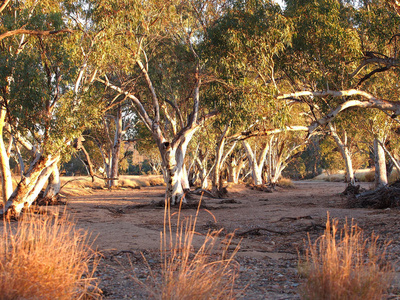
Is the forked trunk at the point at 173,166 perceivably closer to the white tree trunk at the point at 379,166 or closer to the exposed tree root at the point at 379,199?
the exposed tree root at the point at 379,199

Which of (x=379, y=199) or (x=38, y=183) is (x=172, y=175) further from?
(x=379, y=199)

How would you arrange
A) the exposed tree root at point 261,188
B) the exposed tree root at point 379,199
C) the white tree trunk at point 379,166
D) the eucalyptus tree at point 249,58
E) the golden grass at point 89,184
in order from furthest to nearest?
the exposed tree root at point 261,188
the golden grass at point 89,184
the white tree trunk at point 379,166
the exposed tree root at point 379,199
the eucalyptus tree at point 249,58

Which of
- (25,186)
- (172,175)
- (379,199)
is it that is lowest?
(379,199)

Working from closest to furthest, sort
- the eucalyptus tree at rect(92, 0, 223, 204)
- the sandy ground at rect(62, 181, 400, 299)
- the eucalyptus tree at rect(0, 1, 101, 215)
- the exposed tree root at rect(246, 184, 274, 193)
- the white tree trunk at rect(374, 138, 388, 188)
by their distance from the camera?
the sandy ground at rect(62, 181, 400, 299) < the eucalyptus tree at rect(0, 1, 101, 215) < the eucalyptus tree at rect(92, 0, 223, 204) < the white tree trunk at rect(374, 138, 388, 188) < the exposed tree root at rect(246, 184, 274, 193)

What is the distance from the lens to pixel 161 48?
691 inches

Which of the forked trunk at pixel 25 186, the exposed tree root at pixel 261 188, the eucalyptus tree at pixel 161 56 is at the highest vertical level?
the eucalyptus tree at pixel 161 56

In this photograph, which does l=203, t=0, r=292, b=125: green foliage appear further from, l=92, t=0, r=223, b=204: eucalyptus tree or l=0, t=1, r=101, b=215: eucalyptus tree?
l=0, t=1, r=101, b=215: eucalyptus tree

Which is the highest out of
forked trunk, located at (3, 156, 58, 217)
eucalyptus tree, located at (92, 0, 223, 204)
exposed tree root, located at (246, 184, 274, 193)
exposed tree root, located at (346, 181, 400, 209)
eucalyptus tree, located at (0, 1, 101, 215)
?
eucalyptus tree, located at (92, 0, 223, 204)

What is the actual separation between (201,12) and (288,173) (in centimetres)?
5038

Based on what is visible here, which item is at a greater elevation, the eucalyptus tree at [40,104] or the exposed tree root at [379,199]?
the eucalyptus tree at [40,104]

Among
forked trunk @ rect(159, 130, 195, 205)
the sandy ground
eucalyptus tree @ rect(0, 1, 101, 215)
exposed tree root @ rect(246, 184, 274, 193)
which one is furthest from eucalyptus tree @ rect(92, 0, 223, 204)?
exposed tree root @ rect(246, 184, 274, 193)

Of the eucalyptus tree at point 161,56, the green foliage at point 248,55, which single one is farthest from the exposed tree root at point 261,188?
the green foliage at point 248,55

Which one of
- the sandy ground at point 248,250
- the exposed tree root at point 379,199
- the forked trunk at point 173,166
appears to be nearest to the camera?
the sandy ground at point 248,250

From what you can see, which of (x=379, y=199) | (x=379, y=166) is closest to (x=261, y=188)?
(x=379, y=166)
